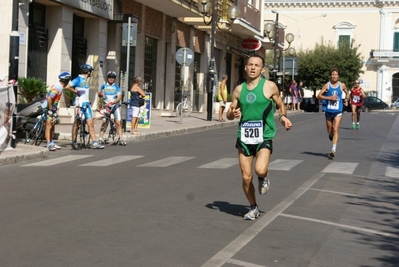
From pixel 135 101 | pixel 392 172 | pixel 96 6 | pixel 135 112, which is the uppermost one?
pixel 96 6

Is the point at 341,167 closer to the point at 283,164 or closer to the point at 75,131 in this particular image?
the point at 283,164

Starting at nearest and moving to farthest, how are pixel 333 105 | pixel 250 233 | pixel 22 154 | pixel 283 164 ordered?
pixel 250 233 < pixel 283 164 < pixel 22 154 < pixel 333 105

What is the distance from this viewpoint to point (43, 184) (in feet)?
38.6

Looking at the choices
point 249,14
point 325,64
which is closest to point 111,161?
point 249,14

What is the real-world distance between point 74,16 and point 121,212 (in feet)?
60.8

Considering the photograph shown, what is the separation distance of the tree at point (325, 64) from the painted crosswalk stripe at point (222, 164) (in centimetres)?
5987

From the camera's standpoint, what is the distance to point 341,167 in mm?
14680

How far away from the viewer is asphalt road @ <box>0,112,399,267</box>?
6.93 metres

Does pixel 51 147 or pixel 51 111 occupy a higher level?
pixel 51 111

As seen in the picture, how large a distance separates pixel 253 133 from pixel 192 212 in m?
1.17

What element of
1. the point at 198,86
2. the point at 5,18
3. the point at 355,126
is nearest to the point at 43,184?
the point at 5,18

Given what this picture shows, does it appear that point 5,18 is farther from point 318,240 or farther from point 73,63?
point 318,240

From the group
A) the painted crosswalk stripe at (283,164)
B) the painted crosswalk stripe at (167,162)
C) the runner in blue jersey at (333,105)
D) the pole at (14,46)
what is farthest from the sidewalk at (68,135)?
the runner in blue jersey at (333,105)

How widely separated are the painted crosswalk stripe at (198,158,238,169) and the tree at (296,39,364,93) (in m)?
59.9
